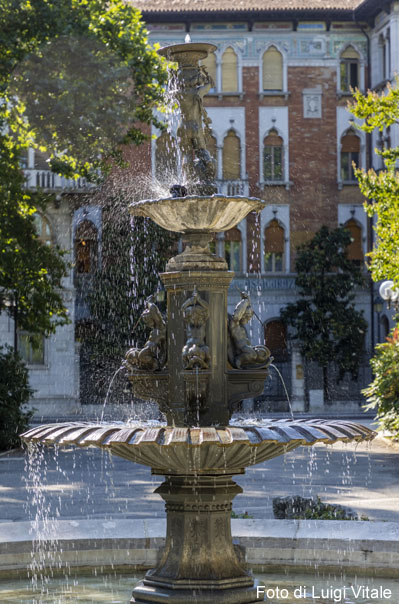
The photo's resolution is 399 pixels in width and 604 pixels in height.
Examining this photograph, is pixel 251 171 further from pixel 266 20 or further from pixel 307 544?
pixel 307 544

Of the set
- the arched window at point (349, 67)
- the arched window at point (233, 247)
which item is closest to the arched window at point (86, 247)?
the arched window at point (233, 247)

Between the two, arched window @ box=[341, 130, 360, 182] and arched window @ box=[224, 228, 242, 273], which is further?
arched window @ box=[341, 130, 360, 182]

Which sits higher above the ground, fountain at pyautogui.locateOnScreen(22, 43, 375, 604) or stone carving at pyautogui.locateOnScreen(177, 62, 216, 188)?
stone carving at pyautogui.locateOnScreen(177, 62, 216, 188)

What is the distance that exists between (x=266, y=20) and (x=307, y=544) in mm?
31707

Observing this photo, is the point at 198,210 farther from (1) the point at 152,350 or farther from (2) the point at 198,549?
(2) the point at 198,549

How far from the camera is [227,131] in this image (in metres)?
37.8

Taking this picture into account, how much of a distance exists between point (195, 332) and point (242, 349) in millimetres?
383

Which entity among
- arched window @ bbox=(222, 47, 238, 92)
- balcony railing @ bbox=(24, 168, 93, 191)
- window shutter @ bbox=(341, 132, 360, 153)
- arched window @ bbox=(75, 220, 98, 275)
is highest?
arched window @ bbox=(222, 47, 238, 92)

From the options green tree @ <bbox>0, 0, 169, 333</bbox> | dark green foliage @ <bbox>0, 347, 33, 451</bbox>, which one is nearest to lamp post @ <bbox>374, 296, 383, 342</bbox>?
green tree @ <bbox>0, 0, 169, 333</bbox>

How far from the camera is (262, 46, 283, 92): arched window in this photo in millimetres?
37938

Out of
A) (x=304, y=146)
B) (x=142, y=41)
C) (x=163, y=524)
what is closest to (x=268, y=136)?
(x=304, y=146)

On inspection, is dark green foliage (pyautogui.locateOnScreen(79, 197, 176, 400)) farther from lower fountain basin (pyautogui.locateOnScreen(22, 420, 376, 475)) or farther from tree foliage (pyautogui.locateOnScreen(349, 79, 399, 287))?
lower fountain basin (pyautogui.locateOnScreen(22, 420, 376, 475))

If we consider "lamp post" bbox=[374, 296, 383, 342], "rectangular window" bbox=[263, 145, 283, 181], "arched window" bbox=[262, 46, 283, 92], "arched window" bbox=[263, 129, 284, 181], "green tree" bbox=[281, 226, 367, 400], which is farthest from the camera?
"arched window" bbox=[262, 46, 283, 92]

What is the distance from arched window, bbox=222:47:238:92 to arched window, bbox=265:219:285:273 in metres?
Answer: 5.16
